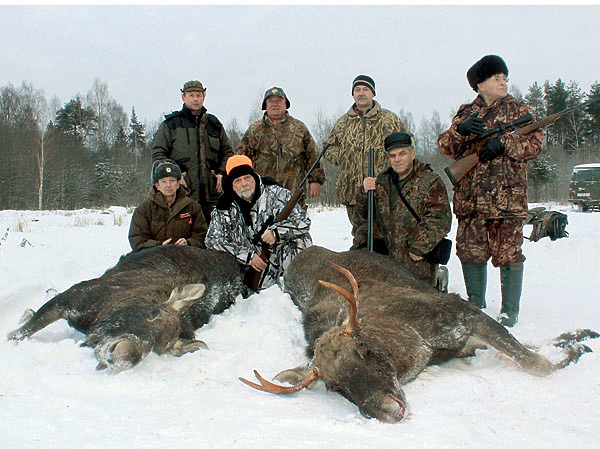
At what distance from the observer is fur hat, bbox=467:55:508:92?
4219 millimetres

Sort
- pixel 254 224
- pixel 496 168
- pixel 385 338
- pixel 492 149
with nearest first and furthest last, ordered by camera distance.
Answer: pixel 385 338, pixel 492 149, pixel 496 168, pixel 254 224

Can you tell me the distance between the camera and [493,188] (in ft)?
13.8

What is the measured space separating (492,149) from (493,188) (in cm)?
38

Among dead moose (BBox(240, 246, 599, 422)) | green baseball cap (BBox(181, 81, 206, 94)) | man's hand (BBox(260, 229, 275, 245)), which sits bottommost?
dead moose (BBox(240, 246, 599, 422))

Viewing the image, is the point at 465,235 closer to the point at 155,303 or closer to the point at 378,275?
the point at 378,275

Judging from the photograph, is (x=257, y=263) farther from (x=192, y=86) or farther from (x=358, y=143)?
(x=192, y=86)

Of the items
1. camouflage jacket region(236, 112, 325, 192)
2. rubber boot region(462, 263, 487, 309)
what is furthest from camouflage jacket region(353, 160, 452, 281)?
camouflage jacket region(236, 112, 325, 192)

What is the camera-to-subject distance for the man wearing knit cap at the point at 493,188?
4.13 meters

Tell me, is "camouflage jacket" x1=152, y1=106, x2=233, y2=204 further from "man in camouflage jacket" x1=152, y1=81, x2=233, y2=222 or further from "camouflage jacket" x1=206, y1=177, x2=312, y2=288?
"camouflage jacket" x1=206, y1=177, x2=312, y2=288

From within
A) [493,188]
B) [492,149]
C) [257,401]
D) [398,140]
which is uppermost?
[398,140]

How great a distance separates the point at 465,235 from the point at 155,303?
9.96 feet

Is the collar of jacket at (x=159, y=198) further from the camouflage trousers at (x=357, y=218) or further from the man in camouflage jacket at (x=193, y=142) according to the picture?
the camouflage trousers at (x=357, y=218)

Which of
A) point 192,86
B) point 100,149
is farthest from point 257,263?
point 100,149

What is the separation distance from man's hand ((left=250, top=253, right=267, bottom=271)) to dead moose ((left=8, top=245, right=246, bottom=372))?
0.17 metres
